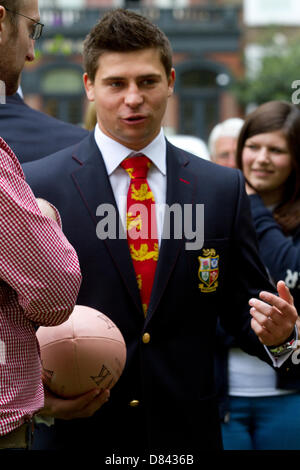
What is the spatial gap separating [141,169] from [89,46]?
0.53 m

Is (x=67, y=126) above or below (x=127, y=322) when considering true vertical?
above

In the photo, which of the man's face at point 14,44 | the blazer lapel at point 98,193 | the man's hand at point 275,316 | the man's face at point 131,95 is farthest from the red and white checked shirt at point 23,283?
the man's face at point 131,95

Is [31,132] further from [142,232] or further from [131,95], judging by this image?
[142,232]

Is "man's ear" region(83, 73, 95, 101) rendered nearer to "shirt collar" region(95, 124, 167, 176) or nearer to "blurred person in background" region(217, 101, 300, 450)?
"shirt collar" region(95, 124, 167, 176)

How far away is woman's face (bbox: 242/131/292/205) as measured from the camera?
11.9ft

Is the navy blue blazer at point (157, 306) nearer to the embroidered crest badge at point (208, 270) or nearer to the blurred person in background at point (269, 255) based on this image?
the embroidered crest badge at point (208, 270)

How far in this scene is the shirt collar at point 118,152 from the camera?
2.76 metres

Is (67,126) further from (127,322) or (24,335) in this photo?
(24,335)

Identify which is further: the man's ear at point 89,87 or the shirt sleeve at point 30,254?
the man's ear at point 89,87

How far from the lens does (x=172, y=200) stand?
8.96 ft

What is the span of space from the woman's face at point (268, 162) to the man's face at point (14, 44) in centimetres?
165

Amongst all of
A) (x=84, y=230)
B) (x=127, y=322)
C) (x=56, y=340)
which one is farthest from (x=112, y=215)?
(x=56, y=340)

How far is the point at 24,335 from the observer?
6.37 feet
